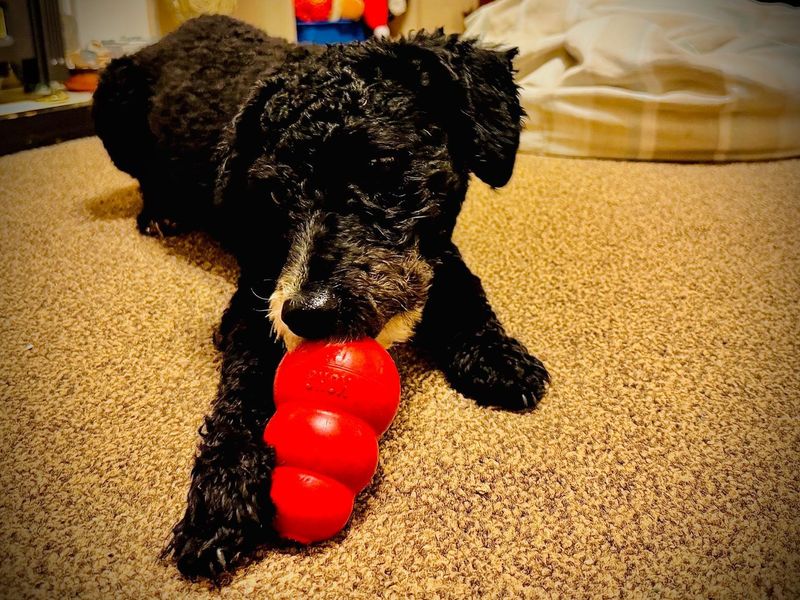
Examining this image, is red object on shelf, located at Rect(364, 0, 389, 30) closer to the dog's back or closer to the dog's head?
the dog's back

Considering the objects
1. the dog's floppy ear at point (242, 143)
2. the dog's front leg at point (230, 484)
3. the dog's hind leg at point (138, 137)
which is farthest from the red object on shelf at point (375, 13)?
the dog's front leg at point (230, 484)

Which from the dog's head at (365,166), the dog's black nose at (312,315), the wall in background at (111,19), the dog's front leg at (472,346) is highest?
the wall in background at (111,19)

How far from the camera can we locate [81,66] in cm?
338

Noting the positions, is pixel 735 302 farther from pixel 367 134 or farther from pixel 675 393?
pixel 367 134

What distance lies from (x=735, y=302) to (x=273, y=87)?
1346 millimetres

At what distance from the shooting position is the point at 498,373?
3.82ft

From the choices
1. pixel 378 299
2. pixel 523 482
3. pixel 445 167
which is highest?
pixel 445 167

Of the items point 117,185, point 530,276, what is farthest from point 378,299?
point 117,185

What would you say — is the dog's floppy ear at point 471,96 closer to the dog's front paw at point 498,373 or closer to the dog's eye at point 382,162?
the dog's eye at point 382,162

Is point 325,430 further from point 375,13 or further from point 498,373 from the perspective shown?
point 375,13

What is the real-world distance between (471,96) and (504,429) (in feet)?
2.29

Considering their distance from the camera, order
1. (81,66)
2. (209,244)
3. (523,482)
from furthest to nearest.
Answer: (81,66) → (209,244) → (523,482)

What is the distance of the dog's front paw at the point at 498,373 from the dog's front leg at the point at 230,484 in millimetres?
419

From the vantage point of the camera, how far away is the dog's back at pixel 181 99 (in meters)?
1.58
